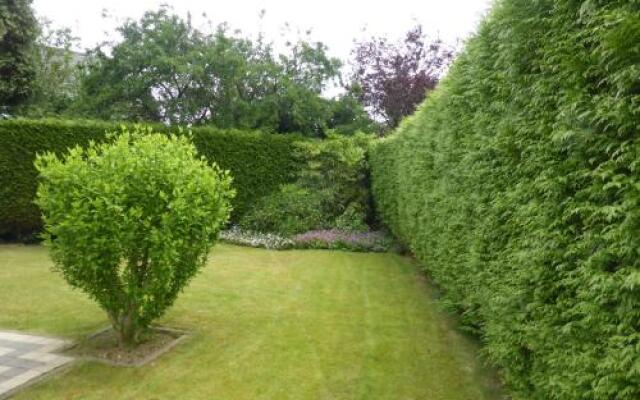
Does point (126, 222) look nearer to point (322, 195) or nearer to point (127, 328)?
point (127, 328)

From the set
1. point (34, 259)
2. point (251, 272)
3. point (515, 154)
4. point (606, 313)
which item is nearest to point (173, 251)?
point (515, 154)

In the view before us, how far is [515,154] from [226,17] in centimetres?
1798

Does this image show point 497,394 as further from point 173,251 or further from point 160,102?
point 160,102

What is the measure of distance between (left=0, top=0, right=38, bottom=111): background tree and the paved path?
1114 cm

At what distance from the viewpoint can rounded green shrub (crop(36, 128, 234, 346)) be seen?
172 inches

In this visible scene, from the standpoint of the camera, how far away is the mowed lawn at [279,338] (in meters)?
4.05

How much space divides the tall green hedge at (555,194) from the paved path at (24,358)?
400cm

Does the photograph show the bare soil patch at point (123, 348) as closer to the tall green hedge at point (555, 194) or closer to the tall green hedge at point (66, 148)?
the tall green hedge at point (555, 194)

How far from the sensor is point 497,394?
156 inches

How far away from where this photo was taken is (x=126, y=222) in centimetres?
435

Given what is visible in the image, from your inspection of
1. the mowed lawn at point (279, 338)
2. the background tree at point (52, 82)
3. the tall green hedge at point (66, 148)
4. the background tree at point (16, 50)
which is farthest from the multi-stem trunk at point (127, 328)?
the background tree at point (52, 82)

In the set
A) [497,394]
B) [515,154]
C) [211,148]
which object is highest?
[211,148]

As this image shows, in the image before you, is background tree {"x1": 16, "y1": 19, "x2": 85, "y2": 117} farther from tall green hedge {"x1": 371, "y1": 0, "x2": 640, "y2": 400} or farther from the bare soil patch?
tall green hedge {"x1": 371, "y1": 0, "x2": 640, "y2": 400}

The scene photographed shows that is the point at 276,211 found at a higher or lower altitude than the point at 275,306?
higher
